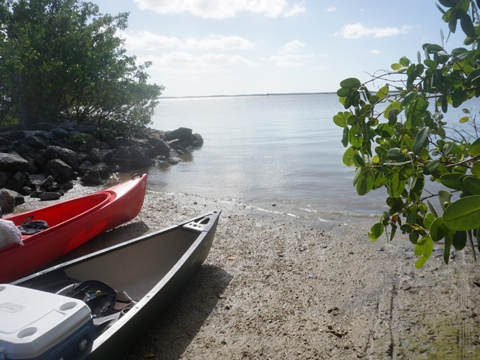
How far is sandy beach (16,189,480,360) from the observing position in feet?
11.9

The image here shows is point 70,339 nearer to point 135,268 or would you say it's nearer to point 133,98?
point 135,268

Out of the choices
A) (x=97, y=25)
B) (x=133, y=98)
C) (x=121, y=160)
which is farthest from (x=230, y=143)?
(x=121, y=160)

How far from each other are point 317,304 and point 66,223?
133 inches

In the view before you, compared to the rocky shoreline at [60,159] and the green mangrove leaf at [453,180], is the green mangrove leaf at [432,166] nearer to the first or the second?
the green mangrove leaf at [453,180]

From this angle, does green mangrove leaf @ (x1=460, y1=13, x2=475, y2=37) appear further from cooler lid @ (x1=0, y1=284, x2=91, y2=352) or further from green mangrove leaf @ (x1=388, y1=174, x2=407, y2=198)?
cooler lid @ (x1=0, y1=284, x2=91, y2=352)

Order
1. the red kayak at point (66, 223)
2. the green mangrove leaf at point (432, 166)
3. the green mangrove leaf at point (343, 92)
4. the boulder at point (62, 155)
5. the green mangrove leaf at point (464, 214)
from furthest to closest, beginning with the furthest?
the boulder at point (62, 155) → the red kayak at point (66, 223) → the green mangrove leaf at point (343, 92) → the green mangrove leaf at point (432, 166) → the green mangrove leaf at point (464, 214)

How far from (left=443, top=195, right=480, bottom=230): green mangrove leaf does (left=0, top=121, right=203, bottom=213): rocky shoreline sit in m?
8.59

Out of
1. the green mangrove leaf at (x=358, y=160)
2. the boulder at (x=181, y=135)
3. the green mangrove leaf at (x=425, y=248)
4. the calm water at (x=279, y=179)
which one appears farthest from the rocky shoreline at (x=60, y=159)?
the green mangrove leaf at (x=425, y=248)

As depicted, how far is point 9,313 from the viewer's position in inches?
101

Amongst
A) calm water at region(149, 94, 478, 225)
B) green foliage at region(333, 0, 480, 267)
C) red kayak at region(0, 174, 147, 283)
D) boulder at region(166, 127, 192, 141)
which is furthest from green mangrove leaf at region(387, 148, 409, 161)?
boulder at region(166, 127, 192, 141)

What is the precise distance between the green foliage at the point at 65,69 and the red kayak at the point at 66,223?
350 inches

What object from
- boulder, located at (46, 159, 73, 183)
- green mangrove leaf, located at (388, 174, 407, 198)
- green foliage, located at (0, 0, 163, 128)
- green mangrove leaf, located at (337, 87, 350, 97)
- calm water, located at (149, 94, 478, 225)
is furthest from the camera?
green foliage, located at (0, 0, 163, 128)

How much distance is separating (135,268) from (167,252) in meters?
0.46

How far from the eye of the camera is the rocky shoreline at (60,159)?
9.38 metres
